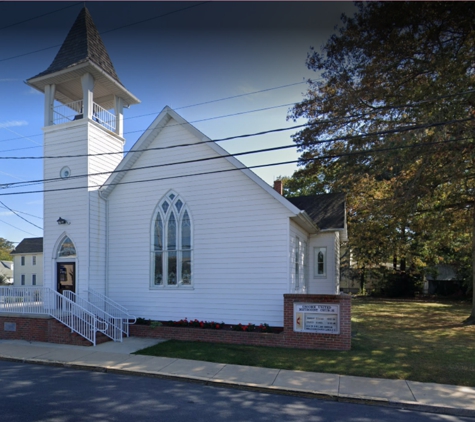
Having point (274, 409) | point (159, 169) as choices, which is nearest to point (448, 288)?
point (159, 169)

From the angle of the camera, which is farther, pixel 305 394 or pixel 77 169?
pixel 77 169

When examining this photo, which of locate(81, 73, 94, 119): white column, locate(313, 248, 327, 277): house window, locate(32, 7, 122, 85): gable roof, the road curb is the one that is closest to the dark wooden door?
the road curb

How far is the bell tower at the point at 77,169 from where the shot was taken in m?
13.8

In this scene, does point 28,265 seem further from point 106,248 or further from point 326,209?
point 326,209

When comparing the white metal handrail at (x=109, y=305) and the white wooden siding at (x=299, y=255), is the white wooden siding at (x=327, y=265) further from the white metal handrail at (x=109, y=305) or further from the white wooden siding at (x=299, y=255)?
the white metal handrail at (x=109, y=305)

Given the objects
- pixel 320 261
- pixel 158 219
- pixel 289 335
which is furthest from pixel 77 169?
pixel 320 261

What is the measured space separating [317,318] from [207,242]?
14.8 ft

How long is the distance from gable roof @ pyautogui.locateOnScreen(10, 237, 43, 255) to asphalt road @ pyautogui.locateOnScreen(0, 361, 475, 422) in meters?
43.0

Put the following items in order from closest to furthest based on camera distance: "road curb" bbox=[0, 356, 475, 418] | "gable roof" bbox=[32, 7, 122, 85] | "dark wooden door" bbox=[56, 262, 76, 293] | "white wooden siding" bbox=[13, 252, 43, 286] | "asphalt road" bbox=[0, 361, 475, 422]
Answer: "asphalt road" bbox=[0, 361, 475, 422] → "road curb" bbox=[0, 356, 475, 418] → "dark wooden door" bbox=[56, 262, 76, 293] → "gable roof" bbox=[32, 7, 122, 85] → "white wooden siding" bbox=[13, 252, 43, 286]

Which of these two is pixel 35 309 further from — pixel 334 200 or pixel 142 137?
pixel 334 200

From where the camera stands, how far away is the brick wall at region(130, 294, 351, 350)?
34.0ft

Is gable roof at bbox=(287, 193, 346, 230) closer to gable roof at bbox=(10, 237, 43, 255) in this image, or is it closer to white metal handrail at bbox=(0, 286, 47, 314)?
white metal handrail at bbox=(0, 286, 47, 314)

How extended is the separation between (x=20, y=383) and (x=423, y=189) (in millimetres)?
15510

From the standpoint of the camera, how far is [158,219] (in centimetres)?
1388
